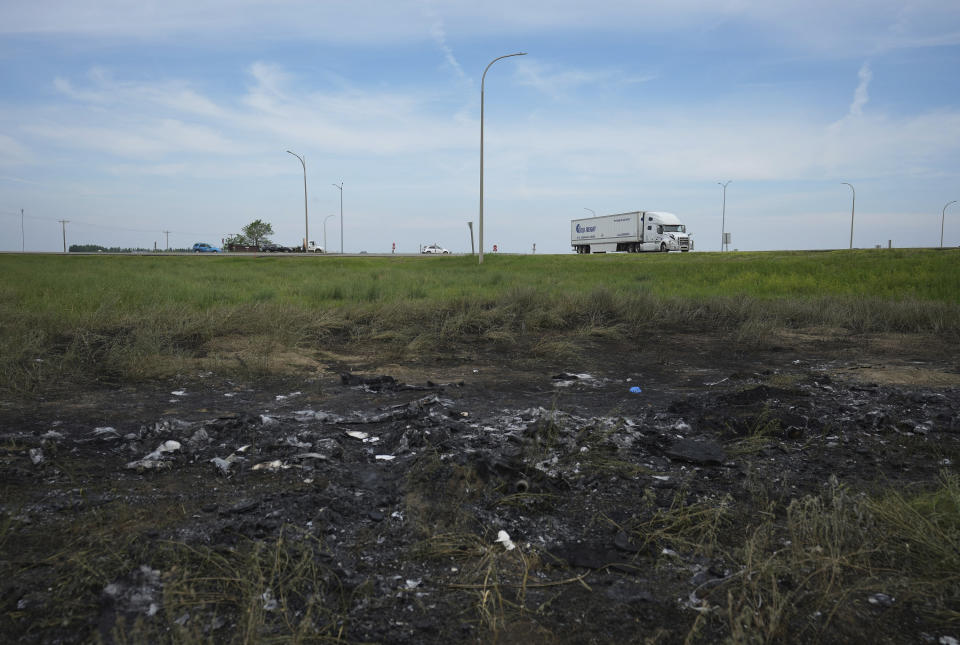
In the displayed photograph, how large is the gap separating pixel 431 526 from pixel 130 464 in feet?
6.86

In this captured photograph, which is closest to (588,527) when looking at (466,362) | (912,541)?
(912,541)

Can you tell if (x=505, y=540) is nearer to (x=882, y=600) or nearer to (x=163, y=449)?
(x=882, y=600)

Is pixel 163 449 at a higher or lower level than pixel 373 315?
lower

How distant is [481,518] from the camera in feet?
9.58

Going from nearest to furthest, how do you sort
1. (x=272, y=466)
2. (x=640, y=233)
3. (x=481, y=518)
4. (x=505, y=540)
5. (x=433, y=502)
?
(x=505, y=540) → (x=481, y=518) → (x=433, y=502) → (x=272, y=466) → (x=640, y=233)

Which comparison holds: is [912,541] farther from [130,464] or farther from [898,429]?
[130,464]

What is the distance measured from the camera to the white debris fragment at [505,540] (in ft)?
8.74

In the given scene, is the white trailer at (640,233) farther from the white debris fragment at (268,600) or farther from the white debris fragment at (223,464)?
the white debris fragment at (268,600)

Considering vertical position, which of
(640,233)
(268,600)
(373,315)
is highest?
(640,233)

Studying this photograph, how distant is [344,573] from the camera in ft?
7.91

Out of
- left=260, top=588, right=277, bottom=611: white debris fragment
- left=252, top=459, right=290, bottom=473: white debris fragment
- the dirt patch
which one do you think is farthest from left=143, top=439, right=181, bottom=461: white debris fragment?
left=260, top=588, right=277, bottom=611: white debris fragment

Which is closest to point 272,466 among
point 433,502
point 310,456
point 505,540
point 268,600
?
point 310,456

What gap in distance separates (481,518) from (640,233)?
37.8m

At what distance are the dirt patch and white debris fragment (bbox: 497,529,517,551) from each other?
1 centimetres
